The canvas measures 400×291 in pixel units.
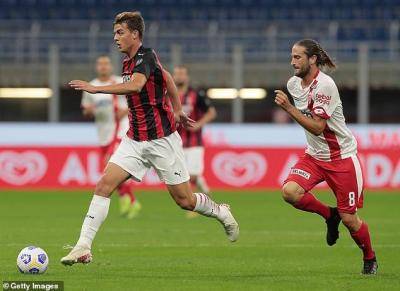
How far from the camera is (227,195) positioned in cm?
2083

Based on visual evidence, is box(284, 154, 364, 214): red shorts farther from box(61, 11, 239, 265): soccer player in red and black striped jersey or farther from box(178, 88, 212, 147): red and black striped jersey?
box(178, 88, 212, 147): red and black striped jersey

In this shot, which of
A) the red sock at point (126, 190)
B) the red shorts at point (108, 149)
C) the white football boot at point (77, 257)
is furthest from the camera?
the red shorts at point (108, 149)

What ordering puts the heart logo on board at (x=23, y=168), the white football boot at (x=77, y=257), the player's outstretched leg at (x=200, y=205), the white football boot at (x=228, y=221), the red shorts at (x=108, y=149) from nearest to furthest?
the white football boot at (x=77, y=257)
the player's outstretched leg at (x=200, y=205)
the white football boot at (x=228, y=221)
the red shorts at (x=108, y=149)
the heart logo on board at (x=23, y=168)

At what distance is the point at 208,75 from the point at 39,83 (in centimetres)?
442

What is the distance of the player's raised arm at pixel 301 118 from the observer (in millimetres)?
8398

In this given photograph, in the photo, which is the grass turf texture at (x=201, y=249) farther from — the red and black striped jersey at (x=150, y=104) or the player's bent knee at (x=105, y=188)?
the red and black striped jersey at (x=150, y=104)

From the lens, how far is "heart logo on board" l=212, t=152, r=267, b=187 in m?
22.1

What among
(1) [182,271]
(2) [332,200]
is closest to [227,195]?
(2) [332,200]

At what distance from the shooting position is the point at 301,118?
8.57 metres

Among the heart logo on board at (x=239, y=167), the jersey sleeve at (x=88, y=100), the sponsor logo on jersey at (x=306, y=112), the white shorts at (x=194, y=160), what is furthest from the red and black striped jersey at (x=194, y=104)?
the sponsor logo on jersey at (x=306, y=112)

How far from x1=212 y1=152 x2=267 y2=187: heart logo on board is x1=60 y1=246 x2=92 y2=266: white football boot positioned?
537 inches

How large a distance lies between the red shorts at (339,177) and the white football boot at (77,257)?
1.98 meters

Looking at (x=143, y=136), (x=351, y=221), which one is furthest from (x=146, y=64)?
(x=351, y=221)

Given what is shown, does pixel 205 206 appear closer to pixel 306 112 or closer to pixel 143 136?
pixel 143 136
